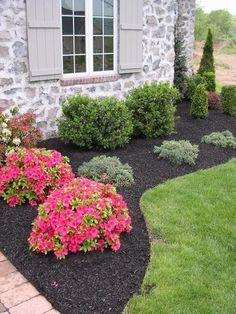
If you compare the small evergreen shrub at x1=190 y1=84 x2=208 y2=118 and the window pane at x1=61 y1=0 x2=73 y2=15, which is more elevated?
the window pane at x1=61 y1=0 x2=73 y2=15

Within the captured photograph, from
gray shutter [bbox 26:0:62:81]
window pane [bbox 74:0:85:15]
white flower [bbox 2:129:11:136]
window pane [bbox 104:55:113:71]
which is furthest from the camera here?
window pane [bbox 104:55:113:71]

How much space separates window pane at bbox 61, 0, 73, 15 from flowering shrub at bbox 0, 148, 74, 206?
2922 millimetres

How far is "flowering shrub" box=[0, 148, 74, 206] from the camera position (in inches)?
150

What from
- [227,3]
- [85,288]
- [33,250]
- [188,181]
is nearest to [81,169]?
[188,181]

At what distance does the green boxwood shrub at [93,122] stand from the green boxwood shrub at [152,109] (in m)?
0.56

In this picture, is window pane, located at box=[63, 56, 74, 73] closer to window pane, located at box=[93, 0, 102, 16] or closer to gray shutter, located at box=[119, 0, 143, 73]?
window pane, located at box=[93, 0, 102, 16]

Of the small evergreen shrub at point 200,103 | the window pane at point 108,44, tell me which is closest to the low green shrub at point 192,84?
the small evergreen shrub at point 200,103

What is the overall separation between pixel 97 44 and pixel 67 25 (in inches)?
26.2

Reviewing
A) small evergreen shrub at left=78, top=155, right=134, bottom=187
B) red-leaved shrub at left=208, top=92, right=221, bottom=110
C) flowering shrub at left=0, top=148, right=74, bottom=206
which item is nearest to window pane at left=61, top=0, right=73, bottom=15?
small evergreen shrub at left=78, top=155, right=134, bottom=187

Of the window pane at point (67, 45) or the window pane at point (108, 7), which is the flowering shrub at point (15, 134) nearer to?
the window pane at point (67, 45)

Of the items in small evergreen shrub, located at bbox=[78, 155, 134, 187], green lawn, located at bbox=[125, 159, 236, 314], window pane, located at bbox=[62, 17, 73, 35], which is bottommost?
green lawn, located at bbox=[125, 159, 236, 314]

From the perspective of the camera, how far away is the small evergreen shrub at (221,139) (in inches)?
242

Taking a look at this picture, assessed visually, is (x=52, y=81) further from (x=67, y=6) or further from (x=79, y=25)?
(x=67, y=6)

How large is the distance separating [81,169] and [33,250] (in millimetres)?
1706
